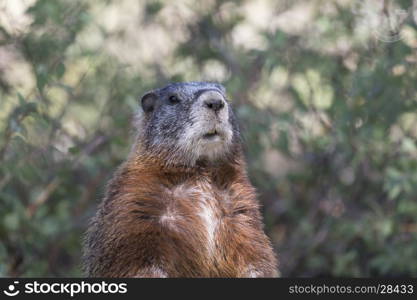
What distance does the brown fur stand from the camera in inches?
183

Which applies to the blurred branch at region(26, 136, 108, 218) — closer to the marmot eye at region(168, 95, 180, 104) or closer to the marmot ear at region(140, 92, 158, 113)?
the marmot ear at region(140, 92, 158, 113)

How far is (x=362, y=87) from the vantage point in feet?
23.7

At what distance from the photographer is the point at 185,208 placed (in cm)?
484

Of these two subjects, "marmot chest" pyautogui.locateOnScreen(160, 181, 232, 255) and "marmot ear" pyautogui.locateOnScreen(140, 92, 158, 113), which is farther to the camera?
"marmot ear" pyautogui.locateOnScreen(140, 92, 158, 113)

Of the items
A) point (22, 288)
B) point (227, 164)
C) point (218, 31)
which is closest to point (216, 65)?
point (218, 31)

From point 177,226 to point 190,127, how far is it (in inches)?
26.6

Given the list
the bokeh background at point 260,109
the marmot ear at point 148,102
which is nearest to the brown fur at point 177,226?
the marmot ear at point 148,102

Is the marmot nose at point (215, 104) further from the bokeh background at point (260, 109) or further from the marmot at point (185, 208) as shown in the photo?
the bokeh background at point (260, 109)

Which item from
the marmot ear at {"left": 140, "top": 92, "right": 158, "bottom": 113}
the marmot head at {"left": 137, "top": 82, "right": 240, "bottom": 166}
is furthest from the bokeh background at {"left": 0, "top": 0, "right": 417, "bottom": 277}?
the marmot head at {"left": 137, "top": 82, "right": 240, "bottom": 166}

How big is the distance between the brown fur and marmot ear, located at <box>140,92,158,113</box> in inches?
19.4

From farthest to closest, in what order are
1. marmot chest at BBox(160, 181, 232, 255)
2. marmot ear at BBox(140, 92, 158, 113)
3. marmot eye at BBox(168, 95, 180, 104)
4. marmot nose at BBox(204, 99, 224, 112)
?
marmot ear at BBox(140, 92, 158, 113) < marmot eye at BBox(168, 95, 180, 104) < marmot nose at BBox(204, 99, 224, 112) < marmot chest at BBox(160, 181, 232, 255)

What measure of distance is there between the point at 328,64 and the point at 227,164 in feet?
9.98

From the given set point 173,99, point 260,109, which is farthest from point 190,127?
point 260,109

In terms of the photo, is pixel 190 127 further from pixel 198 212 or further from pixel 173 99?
pixel 198 212
